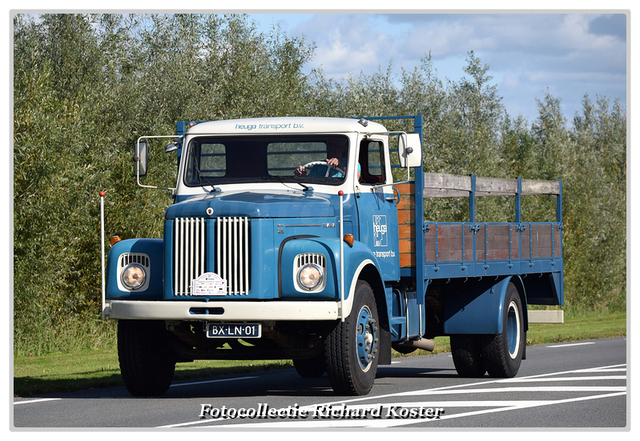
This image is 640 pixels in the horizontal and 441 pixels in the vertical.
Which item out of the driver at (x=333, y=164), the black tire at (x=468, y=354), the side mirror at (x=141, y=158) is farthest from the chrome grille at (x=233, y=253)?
the black tire at (x=468, y=354)

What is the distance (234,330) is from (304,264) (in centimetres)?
99

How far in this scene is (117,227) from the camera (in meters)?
23.9

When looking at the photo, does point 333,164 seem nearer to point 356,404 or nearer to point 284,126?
point 284,126

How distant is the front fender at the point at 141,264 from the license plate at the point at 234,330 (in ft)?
2.77

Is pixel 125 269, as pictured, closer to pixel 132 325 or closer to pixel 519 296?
pixel 132 325

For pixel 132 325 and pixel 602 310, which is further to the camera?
pixel 602 310

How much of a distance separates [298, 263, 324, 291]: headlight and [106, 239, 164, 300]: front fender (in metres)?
1.65

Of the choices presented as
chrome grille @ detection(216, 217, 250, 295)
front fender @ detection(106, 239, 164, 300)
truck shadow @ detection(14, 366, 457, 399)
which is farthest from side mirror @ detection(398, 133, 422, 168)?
front fender @ detection(106, 239, 164, 300)

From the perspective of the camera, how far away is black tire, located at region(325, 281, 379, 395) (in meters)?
10.1

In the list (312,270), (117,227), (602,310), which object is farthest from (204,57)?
(312,270)

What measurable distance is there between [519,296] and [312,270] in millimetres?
6057

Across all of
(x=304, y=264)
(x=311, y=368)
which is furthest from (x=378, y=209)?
(x=311, y=368)

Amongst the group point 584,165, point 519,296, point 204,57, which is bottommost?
point 519,296

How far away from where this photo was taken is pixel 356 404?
31.9ft
